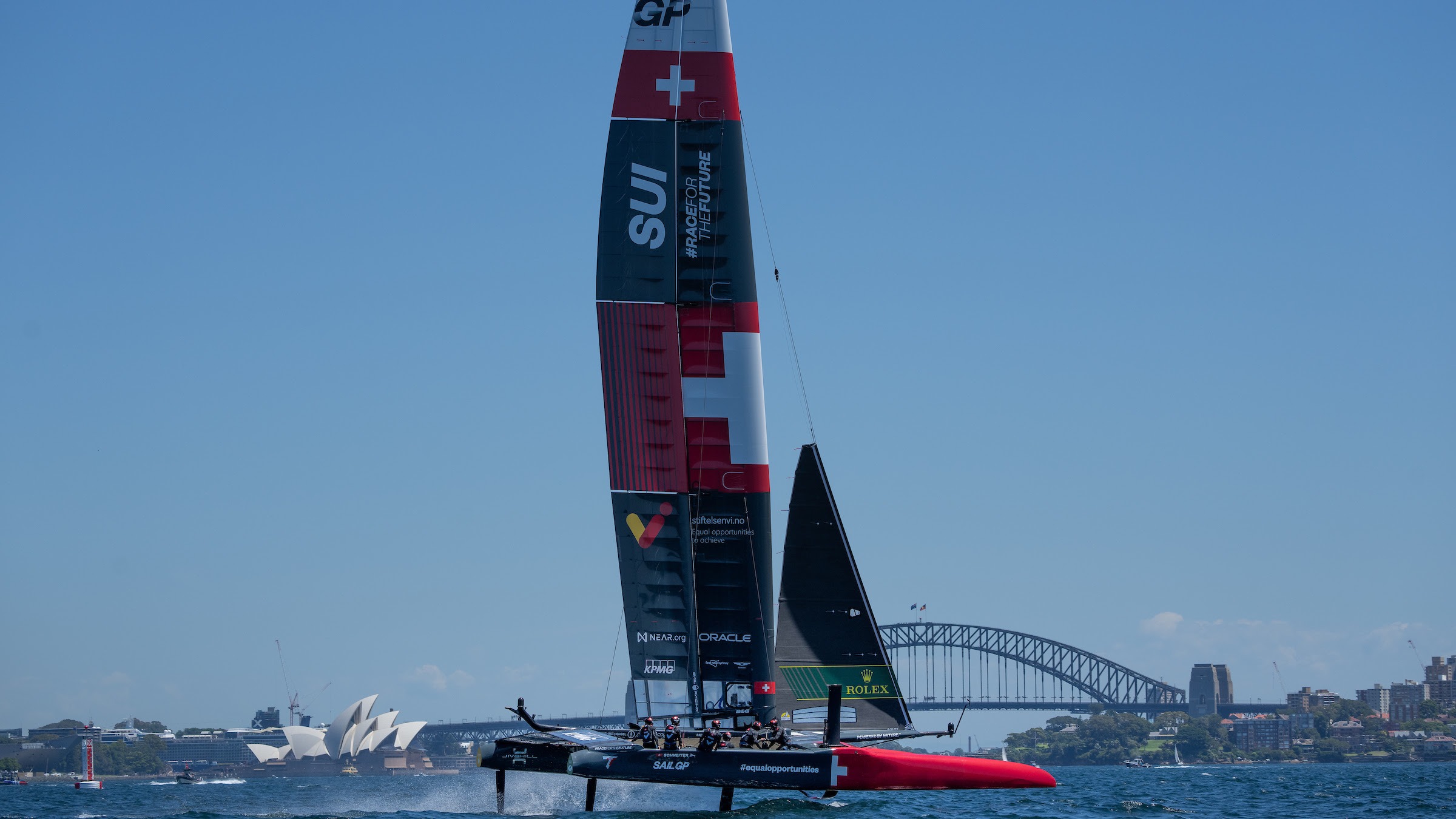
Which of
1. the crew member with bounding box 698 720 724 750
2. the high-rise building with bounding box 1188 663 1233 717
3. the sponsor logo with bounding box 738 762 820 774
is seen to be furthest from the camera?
the high-rise building with bounding box 1188 663 1233 717

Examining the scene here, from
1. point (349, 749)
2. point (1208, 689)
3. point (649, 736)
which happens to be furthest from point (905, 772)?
point (1208, 689)

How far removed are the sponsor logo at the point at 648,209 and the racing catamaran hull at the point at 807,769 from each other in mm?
3760

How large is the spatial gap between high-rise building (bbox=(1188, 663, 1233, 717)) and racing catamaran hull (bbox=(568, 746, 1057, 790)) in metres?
141

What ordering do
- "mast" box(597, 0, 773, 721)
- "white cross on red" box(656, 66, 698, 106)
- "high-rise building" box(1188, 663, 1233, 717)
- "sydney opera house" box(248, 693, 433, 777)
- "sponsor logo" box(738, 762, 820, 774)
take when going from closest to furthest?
"sponsor logo" box(738, 762, 820, 774), "mast" box(597, 0, 773, 721), "white cross on red" box(656, 66, 698, 106), "sydney opera house" box(248, 693, 433, 777), "high-rise building" box(1188, 663, 1233, 717)

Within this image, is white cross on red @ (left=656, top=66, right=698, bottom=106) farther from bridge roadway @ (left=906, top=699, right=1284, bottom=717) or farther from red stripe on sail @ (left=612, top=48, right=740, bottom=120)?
bridge roadway @ (left=906, top=699, right=1284, bottom=717)

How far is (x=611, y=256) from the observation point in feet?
64.3

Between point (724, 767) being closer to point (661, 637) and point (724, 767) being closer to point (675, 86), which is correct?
point (661, 637)

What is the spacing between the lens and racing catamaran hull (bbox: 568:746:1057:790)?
Answer: 1652 centimetres

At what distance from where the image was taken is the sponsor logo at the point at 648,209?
766 inches

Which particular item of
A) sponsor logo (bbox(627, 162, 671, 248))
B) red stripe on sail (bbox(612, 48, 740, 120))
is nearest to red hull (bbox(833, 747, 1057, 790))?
sponsor logo (bbox(627, 162, 671, 248))

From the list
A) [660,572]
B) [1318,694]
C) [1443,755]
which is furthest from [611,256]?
[1318,694]

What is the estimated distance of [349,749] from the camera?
9994cm

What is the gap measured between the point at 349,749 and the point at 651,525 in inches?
3423

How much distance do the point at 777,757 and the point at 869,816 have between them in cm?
408
